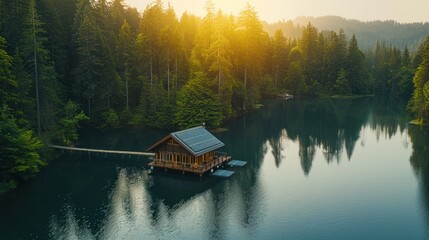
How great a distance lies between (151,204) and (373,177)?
25.4 metres

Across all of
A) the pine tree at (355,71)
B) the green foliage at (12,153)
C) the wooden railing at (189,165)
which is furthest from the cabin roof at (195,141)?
the pine tree at (355,71)

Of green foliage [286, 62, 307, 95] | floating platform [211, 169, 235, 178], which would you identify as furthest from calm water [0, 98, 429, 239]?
green foliage [286, 62, 307, 95]

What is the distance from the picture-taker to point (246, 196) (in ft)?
123

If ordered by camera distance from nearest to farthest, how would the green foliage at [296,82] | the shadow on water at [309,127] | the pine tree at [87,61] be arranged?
the shadow on water at [309,127], the pine tree at [87,61], the green foliage at [296,82]

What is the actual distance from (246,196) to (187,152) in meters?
9.36

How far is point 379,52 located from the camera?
168 metres

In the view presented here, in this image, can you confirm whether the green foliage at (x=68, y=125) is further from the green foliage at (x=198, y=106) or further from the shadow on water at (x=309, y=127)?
the shadow on water at (x=309, y=127)

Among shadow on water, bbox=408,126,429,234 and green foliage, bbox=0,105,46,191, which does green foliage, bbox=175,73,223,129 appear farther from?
shadow on water, bbox=408,126,429,234

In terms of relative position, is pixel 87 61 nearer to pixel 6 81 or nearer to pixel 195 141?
pixel 6 81

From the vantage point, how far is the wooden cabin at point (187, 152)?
141 feet

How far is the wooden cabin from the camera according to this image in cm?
4309

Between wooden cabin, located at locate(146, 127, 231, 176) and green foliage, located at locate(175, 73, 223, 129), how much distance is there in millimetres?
19634

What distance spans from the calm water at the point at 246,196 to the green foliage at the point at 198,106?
275 inches

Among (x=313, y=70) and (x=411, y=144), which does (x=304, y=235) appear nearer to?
(x=411, y=144)
